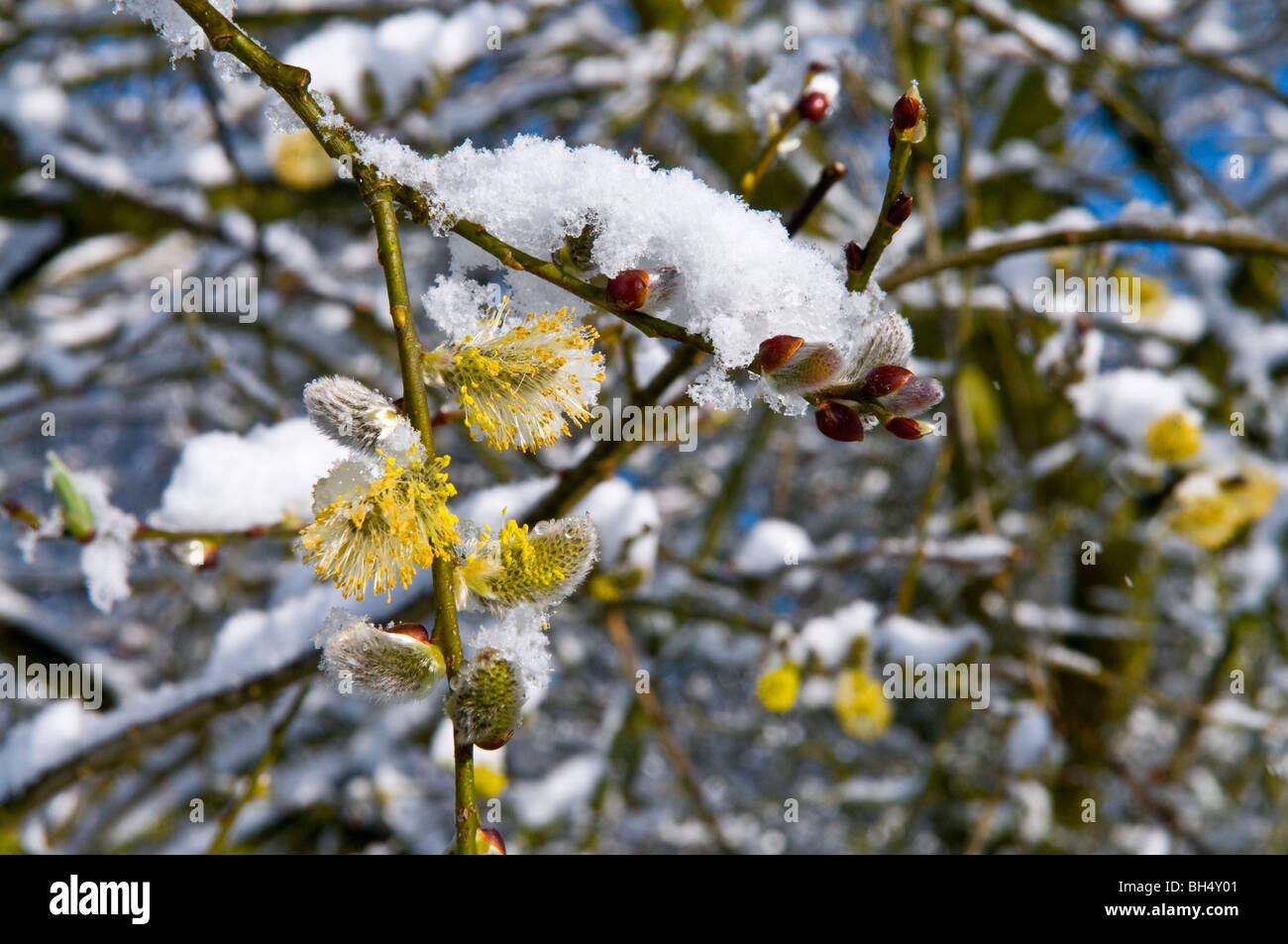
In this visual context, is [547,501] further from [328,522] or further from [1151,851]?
[1151,851]

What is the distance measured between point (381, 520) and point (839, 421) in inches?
15.9

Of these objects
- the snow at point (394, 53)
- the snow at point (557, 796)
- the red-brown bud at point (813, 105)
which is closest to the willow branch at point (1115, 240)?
the red-brown bud at point (813, 105)

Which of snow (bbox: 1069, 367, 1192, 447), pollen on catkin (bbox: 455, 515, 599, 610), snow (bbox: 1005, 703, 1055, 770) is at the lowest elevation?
snow (bbox: 1005, 703, 1055, 770)

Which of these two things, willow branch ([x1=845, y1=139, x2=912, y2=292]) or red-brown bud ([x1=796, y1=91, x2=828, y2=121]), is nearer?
willow branch ([x1=845, y1=139, x2=912, y2=292])

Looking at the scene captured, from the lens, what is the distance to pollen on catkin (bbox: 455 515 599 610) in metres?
0.71

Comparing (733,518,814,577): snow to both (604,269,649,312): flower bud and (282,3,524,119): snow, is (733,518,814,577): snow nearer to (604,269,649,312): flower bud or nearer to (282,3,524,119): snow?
(604,269,649,312): flower bud

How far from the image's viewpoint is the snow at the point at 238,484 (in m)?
1.25

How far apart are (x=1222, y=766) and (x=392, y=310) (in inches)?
218

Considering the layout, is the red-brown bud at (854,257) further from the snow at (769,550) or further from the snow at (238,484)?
the snow at (769,550)

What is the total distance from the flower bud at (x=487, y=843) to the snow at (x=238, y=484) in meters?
0.66

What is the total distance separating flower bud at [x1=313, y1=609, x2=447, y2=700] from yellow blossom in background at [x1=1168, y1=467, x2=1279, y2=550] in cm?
196

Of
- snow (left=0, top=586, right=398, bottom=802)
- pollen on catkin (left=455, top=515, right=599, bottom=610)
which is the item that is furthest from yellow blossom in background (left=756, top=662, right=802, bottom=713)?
pollen on catkin (left=455, top=515, right=599, bottom=610)
